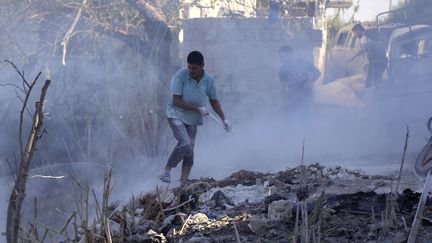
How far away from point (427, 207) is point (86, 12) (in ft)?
19.2

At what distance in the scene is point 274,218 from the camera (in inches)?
173

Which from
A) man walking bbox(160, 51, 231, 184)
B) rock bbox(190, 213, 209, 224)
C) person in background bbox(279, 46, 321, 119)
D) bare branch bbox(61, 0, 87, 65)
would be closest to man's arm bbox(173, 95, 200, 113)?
man walking bbox(160, 51, 231, 184)

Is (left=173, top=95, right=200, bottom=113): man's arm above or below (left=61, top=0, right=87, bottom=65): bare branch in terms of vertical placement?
below

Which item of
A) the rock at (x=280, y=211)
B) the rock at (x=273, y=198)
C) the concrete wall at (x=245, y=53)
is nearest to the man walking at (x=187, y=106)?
the rock at (x=273, y=198)

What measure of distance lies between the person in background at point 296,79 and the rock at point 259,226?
21.0 ft

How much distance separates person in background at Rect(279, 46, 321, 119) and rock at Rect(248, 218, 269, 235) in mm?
6402

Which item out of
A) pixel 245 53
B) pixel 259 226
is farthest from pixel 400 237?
pixel 245 53

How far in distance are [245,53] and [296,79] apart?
6.07ft

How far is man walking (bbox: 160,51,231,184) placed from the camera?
6.96 m

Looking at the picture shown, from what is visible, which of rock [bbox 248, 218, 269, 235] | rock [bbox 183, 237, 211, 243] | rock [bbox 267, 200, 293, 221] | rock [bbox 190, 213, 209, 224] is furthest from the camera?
rock [bbox 190, 213, 209, 224]

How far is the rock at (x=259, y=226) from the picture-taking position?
4250 millimetres

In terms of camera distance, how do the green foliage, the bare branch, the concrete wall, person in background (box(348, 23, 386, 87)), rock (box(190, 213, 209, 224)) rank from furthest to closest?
1. person in background (box(348, 23, 386, 87))
2. the green foliage
3. the concrete wall
4. the bare branch
5. rock (box(190, 213, 209, 224))

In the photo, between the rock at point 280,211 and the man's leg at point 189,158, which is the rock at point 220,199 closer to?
the rock at point 280,211

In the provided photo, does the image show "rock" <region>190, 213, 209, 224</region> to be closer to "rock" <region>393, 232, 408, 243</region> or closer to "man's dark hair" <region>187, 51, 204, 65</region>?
"rock" <region>393, 232, 408, 243</region>
